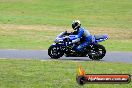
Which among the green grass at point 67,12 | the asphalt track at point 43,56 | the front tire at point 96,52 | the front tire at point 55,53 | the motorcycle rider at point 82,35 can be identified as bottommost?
the green grass at point 67,12

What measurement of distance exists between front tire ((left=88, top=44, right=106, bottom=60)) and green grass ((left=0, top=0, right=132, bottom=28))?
78.4 ft

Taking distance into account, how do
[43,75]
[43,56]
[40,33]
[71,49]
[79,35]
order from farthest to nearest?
[40,33], [43,56], [71,49], [79,35], [43,75]

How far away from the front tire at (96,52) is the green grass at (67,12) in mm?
23882

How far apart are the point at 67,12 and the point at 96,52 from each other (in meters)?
36.8

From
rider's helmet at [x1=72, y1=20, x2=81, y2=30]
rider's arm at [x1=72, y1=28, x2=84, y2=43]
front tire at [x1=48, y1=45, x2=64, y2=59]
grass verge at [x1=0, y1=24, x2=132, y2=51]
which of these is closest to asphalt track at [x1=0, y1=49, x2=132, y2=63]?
front tire at [x1=48, y1=45, x2=64, y2=59]

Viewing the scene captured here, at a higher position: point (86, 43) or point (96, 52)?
point (86, 43)

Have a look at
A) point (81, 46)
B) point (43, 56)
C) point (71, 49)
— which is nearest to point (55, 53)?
point (71, 49)

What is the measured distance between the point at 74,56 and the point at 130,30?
20617 millimetres

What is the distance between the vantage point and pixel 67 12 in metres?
56.2

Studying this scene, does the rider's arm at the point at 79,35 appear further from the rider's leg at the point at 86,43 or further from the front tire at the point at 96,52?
the front tire at the point at 96,52

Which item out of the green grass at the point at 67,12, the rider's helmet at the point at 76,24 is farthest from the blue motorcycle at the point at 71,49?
the green grass at the point at 67,12

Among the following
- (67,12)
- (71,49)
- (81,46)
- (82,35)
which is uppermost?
(82,35)

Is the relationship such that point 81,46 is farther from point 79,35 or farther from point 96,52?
point 96,52

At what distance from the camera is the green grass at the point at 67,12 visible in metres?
45.8
